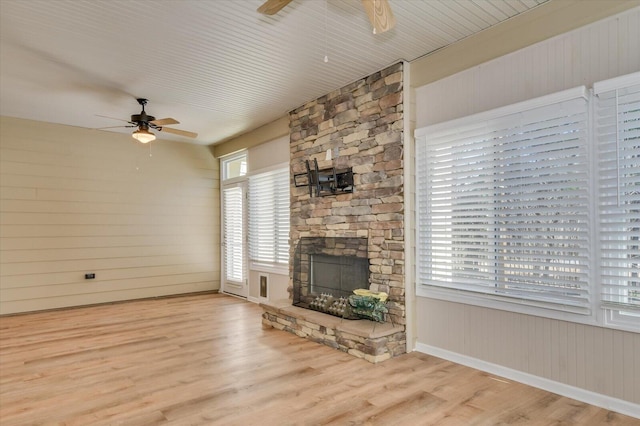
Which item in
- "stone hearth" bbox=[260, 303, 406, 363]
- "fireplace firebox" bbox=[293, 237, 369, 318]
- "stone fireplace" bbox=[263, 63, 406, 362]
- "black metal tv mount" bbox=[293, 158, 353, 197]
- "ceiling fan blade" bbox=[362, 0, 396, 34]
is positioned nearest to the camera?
"ceiling fan blade" bbox=[362, 0, 396, 34]

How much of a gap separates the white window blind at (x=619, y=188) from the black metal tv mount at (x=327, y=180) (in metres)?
2.50

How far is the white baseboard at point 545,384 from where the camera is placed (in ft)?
8.84

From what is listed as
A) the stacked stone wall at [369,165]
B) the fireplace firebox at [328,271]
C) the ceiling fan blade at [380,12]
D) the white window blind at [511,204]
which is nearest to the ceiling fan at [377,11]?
the ceiling fan blade at [380,12]

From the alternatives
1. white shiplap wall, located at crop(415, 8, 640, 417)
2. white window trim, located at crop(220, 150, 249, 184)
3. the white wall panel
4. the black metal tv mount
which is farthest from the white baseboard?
white window trim, located at crop(220, 150, 249, 184)

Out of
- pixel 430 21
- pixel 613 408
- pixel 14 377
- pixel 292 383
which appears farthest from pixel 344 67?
pixel 14 377

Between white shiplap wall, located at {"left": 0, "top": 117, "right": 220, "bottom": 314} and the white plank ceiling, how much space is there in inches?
42.8

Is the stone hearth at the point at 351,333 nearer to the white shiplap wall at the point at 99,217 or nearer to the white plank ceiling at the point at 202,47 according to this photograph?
the white plank ceiling at the point at 202,47

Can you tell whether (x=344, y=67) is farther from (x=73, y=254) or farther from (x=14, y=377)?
(x=73, y=254)

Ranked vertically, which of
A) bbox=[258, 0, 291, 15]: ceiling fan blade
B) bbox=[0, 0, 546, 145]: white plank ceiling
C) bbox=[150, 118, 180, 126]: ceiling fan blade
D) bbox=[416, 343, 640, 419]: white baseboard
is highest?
bbox=[0, 0, 546, 145]: white plank ceiling

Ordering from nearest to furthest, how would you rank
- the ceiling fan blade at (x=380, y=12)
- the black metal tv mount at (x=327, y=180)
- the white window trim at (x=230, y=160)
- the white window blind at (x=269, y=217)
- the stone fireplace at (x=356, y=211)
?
the ceiling fan blade at (x=380, y=12) < the stone fireplace at (x=356, y=211) < the black metal tv mount at (x=327, y=180) < the white window blind at (x=269, y=217) < the white window trim at (x=230, y=160)

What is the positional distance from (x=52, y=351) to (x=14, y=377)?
76cm

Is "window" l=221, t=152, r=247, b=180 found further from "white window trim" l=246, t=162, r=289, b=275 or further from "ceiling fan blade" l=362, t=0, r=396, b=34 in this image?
"ceiling fan blade" l=362, t=0, r=396, b=34

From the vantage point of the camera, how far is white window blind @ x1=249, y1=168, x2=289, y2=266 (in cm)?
612

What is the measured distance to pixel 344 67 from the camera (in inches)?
166
